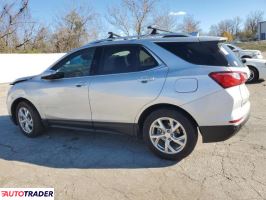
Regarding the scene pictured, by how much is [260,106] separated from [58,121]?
4.74 metres

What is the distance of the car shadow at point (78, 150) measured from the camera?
4188 mm

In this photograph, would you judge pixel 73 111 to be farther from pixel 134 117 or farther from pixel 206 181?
pixel 206 181

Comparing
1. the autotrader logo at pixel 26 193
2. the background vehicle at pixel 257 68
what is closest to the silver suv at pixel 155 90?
the autotrader logo at pixel 26 193

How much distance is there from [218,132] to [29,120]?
3.46 m

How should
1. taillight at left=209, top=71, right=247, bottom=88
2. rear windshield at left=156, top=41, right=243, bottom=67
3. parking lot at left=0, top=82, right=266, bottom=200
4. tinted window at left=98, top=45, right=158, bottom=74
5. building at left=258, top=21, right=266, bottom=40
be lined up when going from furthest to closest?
building at left=258, top=21, right=266, bottom=40
tinted window at left=98, top=45, right=158, bottom=74
rear windshield at left=156, top=41, right=243, bottom=67
taillight at left=209, top=71, right=247, bottom=88
parking lot at left=0, top=82, right=266, bottom=200

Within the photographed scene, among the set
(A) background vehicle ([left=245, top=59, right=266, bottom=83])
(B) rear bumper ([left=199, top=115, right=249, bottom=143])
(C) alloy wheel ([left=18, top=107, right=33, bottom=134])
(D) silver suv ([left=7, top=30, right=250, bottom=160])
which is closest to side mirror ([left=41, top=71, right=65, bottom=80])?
(D) silver suv ([left=7, top=30, right=250, bottom=160])

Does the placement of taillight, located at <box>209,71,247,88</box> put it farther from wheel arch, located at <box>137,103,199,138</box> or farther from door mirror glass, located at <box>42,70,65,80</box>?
door mirror glass, located at <box>42,70,65,80</box>

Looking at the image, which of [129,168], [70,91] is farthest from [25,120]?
[129,168]

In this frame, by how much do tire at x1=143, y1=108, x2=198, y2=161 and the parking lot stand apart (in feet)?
0.46

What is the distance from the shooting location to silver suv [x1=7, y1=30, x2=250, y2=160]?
373 centimetres

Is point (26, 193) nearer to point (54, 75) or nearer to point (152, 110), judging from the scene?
point (152, 110)

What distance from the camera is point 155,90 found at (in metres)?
3.96

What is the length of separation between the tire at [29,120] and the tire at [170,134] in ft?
7.27

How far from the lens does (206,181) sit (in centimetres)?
352
